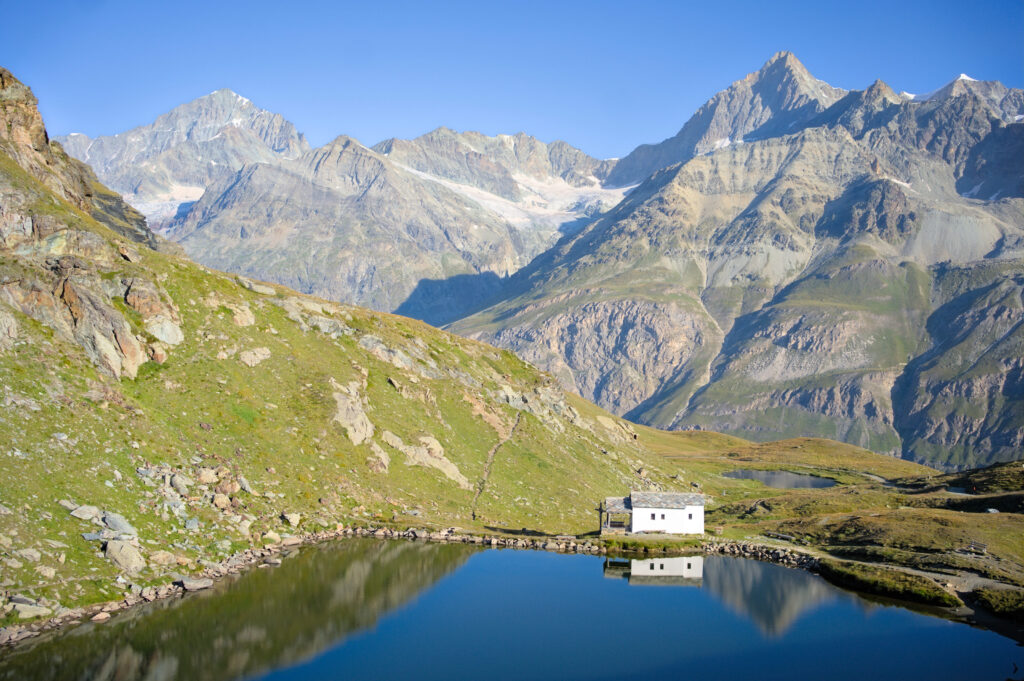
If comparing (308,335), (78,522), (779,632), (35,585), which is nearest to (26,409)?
(78,522)

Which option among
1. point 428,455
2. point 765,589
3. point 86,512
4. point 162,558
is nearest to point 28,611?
point 86,512

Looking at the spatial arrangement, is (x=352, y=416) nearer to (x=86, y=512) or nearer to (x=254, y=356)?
(x=254, y=356)

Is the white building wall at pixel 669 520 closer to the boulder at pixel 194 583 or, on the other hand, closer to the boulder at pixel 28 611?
the boulder at pixel 194 583

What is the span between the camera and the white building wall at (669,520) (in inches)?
3947

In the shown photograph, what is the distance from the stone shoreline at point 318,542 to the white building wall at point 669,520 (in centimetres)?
352

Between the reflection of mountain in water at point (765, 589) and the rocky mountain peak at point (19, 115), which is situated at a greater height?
the rocky mountain peak at point (19, 115)

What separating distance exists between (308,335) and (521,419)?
36783mm

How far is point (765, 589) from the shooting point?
269ft

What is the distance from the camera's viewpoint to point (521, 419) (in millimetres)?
127500

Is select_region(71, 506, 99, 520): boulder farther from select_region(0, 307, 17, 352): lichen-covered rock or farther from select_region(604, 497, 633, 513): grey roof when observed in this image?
select_region(604, 497, 633, 513): grey roof

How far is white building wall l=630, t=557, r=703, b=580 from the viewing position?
87125mm

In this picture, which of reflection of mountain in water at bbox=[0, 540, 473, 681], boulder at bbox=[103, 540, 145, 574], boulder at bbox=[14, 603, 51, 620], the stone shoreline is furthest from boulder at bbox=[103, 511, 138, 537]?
boulder at bbox=[14, 603, 51, 620]

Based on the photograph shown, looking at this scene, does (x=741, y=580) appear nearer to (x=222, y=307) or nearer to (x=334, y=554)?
(x=334, y=554)

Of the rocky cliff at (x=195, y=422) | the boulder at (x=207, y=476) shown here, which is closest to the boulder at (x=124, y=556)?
the rocky cliff at (x=195, y=422)
